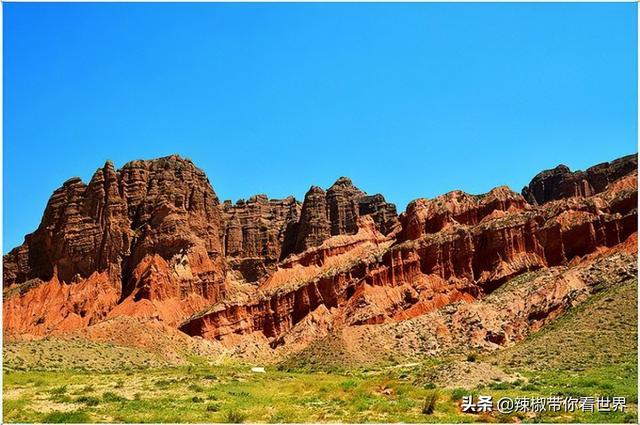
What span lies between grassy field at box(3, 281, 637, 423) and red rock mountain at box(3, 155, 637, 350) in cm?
1581

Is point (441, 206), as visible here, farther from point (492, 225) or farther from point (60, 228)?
point (60, 228)

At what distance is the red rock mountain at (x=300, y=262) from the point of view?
89.9 m

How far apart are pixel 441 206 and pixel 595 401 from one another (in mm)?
80490

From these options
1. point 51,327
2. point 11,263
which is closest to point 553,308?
point 51,327

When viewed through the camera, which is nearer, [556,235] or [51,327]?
[556,235]

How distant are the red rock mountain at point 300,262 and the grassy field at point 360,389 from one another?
15.8 m

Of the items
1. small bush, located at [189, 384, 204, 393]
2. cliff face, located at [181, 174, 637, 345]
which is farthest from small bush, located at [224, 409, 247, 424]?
cliff face, located at [181, 174, 637, 345]

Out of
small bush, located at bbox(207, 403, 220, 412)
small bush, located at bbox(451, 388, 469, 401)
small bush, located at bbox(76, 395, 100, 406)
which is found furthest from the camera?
small bush, located at bbox(76, 395, 100, 406)

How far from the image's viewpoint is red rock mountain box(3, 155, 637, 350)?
3541 inches

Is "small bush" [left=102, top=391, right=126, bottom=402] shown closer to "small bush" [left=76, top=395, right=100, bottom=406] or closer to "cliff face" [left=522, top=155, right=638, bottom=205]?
"small bush" [left=76, top=395, right=100, bottom=406]

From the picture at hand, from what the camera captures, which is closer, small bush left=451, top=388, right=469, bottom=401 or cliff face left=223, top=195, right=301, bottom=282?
small bush left=451, top=388, right=469, bottom=401

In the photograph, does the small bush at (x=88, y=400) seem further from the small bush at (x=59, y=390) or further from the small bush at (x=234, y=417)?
the small bush at (x=234, y=417)

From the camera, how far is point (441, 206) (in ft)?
363

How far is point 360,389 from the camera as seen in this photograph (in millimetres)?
42312
